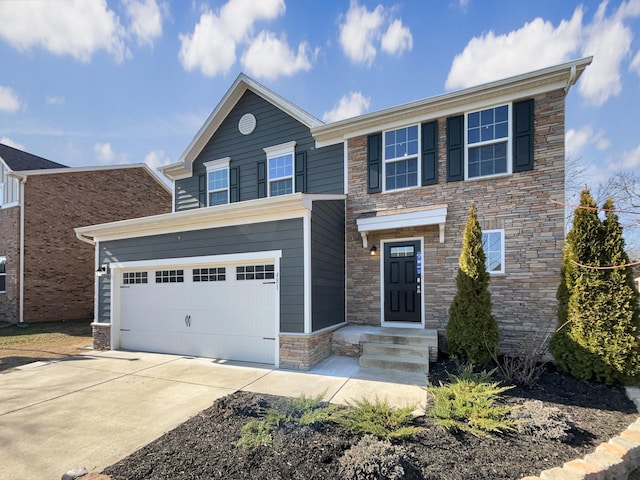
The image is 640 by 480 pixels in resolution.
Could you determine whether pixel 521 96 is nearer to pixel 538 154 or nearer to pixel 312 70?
pixel 538 154

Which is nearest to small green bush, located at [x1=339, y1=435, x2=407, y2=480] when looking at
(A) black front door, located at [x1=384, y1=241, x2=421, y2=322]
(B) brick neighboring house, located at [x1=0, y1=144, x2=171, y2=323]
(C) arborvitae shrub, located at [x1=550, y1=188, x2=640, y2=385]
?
(C) arborvitae shrub, located at [x1=550, y1=188, x2=640, y2=385]

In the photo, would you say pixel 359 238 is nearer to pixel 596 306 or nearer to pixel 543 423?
pixel 596 306

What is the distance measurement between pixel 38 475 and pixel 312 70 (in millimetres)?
10148

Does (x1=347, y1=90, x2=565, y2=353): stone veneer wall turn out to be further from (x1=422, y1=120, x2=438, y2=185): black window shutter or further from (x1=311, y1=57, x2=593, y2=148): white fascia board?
(x1=311, y1=57, x2=593, y2=148): white fascia board

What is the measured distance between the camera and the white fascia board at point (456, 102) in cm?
606

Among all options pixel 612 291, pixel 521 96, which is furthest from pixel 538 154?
pixel 612 291

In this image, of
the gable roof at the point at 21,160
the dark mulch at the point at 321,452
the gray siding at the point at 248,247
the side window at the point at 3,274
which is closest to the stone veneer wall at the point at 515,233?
the gray siding at the point at 248,247

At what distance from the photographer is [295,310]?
241 inches

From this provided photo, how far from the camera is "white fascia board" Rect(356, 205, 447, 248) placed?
22.1 ft

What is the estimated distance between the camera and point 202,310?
7191 mm

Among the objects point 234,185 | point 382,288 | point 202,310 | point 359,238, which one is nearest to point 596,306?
point 382,288

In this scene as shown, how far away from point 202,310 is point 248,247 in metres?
1.95

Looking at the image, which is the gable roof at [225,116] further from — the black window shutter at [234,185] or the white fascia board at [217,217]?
the white fascia board at [217,217]

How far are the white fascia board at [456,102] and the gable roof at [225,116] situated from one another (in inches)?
29.1
